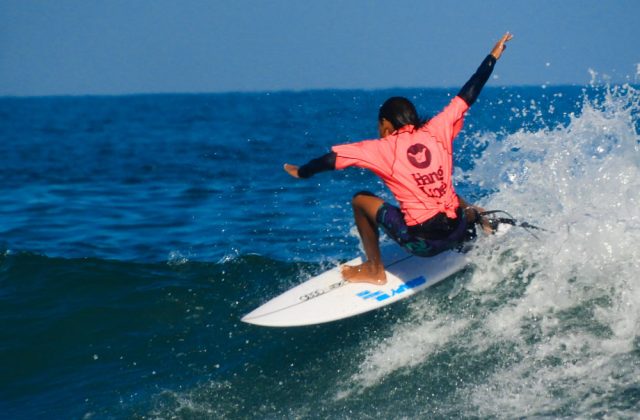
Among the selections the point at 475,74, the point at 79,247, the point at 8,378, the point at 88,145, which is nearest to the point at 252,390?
the point at 8,378

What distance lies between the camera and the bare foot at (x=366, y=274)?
6.64m

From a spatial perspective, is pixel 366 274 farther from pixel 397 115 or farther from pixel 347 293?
pixel 397 115

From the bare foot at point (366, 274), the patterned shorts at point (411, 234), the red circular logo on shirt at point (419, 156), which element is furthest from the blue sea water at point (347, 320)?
the red circular logo on shirt at point (419, 156)

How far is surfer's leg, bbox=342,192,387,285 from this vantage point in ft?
20.6

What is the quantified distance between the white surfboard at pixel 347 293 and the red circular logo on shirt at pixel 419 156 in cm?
120

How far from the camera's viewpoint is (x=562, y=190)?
7.21 metres

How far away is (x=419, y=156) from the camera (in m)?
5.88

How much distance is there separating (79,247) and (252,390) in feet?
17.9

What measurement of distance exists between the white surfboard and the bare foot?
0.04m

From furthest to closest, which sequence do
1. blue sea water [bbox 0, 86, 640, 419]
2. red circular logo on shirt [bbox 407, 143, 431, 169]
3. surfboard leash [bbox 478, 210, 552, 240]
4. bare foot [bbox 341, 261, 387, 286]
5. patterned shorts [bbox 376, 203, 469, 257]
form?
1. bare foot [bbox 341, 261, 387, 286]
2. surfboard leash [bbox 478, 210, 552, 240]
3. patterned shorts [bbox 376, 203, 469, 257]
4. red circular logo on shirt [bbox 407, 143, 431, 169]
5. blue sea water [bbox 0, 86, 640, 419]

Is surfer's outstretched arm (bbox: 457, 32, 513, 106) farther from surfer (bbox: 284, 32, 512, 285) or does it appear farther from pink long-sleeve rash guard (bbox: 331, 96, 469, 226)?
pink long-sleeve rash guard (bbox: 331, 96, 469, 226)

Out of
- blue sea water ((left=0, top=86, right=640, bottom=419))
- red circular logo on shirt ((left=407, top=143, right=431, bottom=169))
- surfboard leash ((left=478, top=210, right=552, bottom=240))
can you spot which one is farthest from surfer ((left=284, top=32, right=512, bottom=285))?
blue sea water ((left=0, top=86, right=640, bottom=419))

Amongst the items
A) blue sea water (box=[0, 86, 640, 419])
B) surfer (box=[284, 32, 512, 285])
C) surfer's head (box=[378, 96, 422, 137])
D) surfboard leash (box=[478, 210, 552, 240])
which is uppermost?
surfer's head (box=[378, 96, 422, 137])

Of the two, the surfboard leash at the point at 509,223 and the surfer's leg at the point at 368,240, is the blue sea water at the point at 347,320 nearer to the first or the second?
the surfboard leash at the point at 509,223
